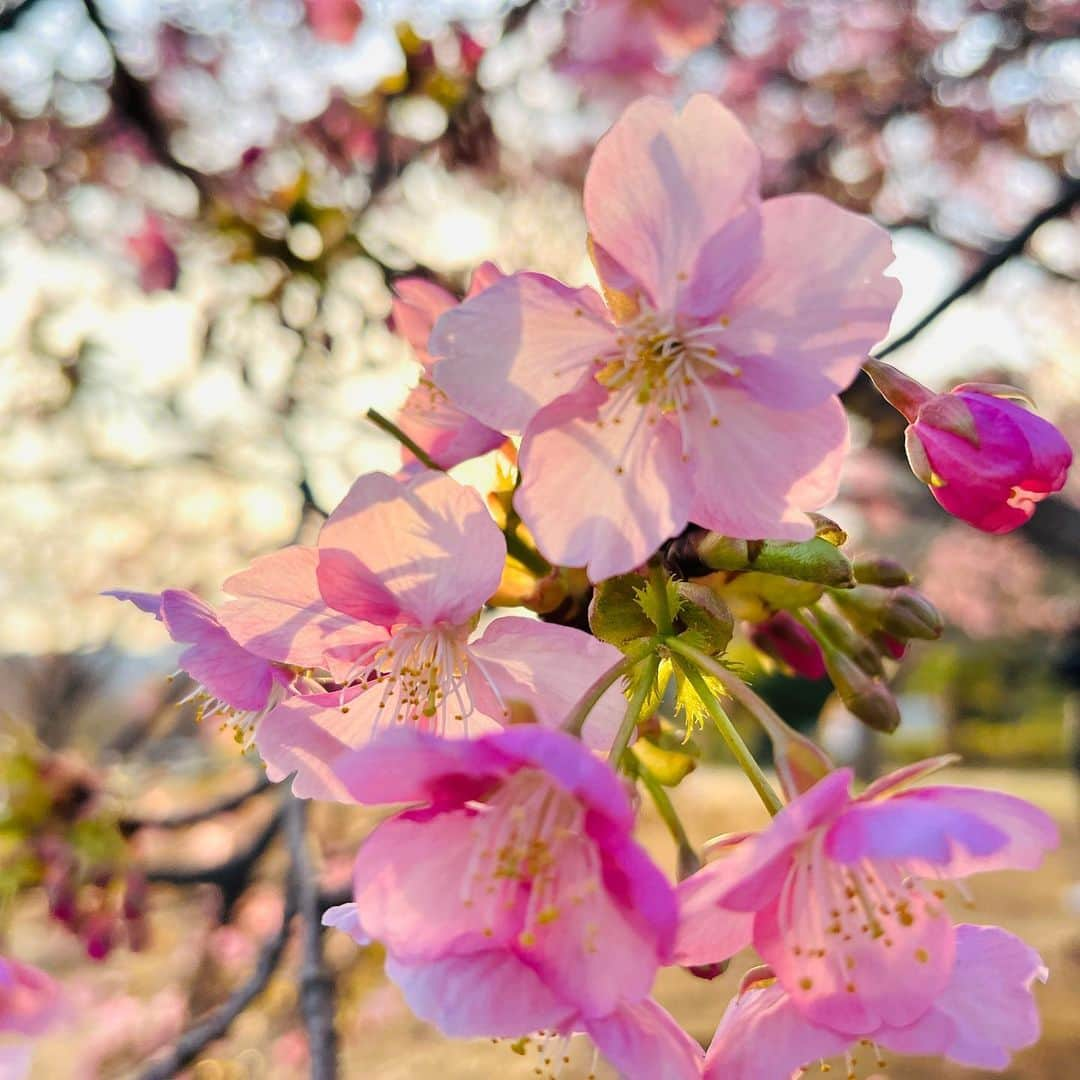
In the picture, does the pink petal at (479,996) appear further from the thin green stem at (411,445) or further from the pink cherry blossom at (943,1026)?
the thin green stem at (411,445)

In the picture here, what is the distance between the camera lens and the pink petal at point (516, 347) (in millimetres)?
702

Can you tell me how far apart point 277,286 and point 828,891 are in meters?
1.95

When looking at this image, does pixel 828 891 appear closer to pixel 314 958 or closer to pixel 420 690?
pixel 420 690

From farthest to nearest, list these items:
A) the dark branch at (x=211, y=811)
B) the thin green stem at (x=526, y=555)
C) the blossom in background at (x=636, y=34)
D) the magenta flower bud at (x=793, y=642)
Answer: the blossom in background at (x=636, y=34) < the dark branch at (x=211, y=811) < the magenta flower bud at (x=793, y=642) < the thin green stem at (x=526, y=555)

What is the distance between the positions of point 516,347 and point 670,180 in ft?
0.53

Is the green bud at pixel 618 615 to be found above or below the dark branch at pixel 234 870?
above

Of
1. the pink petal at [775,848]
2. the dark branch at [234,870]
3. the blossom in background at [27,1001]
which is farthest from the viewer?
the dark branch at [234,870]

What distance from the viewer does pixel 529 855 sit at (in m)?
0.61

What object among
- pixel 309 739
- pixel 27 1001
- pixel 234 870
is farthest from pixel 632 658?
pixel 234 870

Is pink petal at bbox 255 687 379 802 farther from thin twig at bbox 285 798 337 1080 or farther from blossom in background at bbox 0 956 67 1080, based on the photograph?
blossom in background at bbox 0 956 67 1080

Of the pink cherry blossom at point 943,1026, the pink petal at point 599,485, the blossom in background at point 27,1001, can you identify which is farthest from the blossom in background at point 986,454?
the blossom in background at point 27,1001

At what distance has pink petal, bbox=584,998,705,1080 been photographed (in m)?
0.58

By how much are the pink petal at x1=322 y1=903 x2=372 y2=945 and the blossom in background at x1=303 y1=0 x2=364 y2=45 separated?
10.5ft

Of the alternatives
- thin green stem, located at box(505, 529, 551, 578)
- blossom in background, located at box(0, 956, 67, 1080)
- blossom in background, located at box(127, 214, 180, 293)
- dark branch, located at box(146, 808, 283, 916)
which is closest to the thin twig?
blossom in background, located at box(0, 956, 67, 1080)
